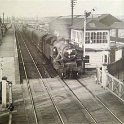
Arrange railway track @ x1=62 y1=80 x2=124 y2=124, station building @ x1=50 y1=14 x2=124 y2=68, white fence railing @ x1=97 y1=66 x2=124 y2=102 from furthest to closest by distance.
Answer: station building @ x1=50 y1=14 x2=124 y2=68
white fence railing @ x1=97 y1=66 x2=124 y2=102
railway track @ x1=62 y1=80 x2=124 y2=124

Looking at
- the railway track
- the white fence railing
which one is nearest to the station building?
the white fence railing

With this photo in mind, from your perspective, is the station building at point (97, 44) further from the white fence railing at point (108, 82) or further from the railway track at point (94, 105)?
the railway track at point (94, 105)

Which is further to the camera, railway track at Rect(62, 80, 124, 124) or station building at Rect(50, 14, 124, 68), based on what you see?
station building at Rect(50, 14, 124, 68)

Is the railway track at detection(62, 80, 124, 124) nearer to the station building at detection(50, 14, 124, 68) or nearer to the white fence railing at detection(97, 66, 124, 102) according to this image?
the white fence railing at detection(97, 66, 124, 102)

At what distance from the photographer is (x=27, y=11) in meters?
13.9

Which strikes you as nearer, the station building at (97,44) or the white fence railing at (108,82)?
the white fence railing at (108,82)

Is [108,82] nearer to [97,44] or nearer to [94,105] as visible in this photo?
[94,105]

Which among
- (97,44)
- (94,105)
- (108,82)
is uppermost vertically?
(97,44)

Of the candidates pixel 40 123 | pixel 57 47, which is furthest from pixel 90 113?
pixel 57 47

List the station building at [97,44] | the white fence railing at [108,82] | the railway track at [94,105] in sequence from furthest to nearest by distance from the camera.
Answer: the station building at [97,44], the white fence railing at [108,82], the railway track at [94,105]

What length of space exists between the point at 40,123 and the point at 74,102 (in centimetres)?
299

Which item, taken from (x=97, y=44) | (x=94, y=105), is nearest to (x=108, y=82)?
(x=94, y=105)

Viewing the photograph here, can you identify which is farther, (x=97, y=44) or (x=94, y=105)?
(x=97, y=44)

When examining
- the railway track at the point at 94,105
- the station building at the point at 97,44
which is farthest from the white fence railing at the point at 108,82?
the station building at the point at 97,44
